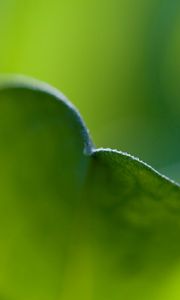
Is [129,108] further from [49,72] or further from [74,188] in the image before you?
[74,188]

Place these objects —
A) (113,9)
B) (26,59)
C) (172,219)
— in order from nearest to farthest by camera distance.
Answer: (172,219), (26,59), (113,9)

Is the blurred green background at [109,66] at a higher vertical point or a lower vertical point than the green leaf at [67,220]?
higher

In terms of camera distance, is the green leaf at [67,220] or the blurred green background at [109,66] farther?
the blurred green background at [109,66]

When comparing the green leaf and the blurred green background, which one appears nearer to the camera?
the green leaf

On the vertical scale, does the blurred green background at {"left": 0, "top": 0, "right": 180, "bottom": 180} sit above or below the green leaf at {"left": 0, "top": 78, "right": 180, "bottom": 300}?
above

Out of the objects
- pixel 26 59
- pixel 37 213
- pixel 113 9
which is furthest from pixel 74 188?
pixel 113 9
